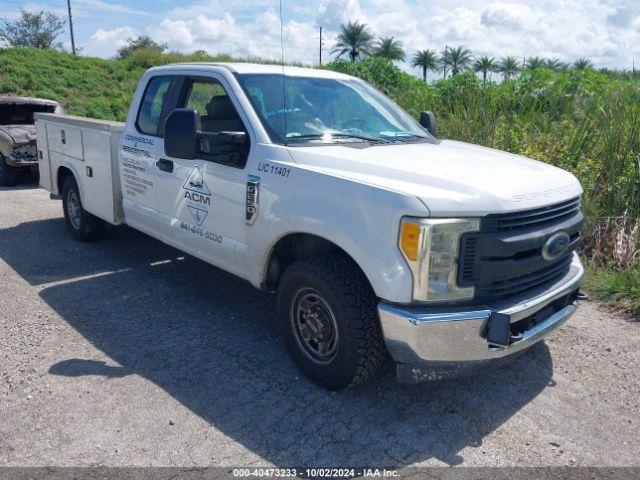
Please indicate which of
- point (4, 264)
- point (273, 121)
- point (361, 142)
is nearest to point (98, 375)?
point (273, 121)

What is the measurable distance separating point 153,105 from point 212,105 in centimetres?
95

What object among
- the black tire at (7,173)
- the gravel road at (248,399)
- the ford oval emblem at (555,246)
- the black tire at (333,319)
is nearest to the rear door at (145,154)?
the gravel road at (248,399)

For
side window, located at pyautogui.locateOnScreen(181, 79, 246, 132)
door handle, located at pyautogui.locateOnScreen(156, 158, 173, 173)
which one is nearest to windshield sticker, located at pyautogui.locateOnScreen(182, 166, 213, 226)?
door handle, located at pyautogui.locateOnScreen(156, 158, 173, 173)

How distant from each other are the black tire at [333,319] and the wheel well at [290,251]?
0.74ft

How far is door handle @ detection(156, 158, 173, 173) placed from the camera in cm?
480

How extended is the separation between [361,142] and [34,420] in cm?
273

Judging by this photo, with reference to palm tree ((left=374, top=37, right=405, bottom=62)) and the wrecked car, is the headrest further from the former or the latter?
palm tree ((left=374, top=37, right=405, bottom=62))

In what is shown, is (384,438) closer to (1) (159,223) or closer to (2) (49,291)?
(1) (159,223)

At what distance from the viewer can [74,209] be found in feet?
23.1

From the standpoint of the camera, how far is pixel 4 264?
20.3ft

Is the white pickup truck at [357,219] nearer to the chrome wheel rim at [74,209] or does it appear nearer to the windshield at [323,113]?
the windshield at [323,113]

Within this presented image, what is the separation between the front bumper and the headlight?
0.35ft

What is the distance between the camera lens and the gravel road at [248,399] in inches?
122

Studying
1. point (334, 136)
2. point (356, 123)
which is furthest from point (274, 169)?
point (356, 123)
